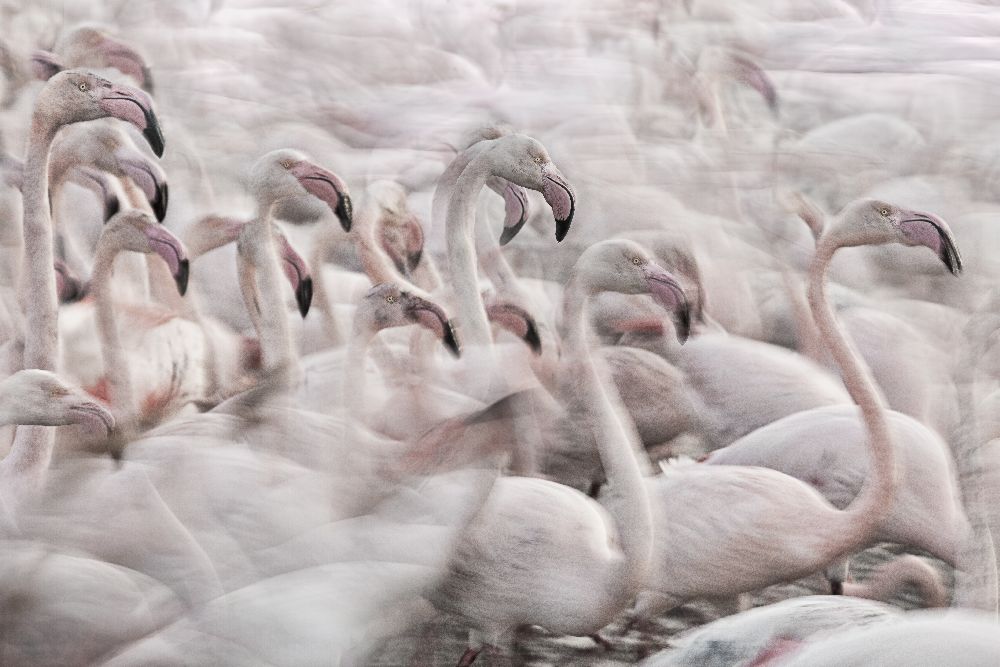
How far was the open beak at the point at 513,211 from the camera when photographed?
5.89 ft

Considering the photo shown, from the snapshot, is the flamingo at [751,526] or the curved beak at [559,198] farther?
the curved beak at [559,198]

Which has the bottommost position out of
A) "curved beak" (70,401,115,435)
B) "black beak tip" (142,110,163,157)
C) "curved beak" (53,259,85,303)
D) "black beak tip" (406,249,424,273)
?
"curved beak" (70,401,115,435)

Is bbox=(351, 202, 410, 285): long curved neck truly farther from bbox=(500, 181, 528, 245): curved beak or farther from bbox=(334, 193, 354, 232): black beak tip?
bbox=(500, 181, 528, 245): curved beak

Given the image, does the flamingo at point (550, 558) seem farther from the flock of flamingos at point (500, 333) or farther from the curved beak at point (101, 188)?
the curved beak at point (101, 188)

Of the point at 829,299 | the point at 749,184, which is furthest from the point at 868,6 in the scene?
the point at 829,299

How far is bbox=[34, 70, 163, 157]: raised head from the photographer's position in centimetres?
175

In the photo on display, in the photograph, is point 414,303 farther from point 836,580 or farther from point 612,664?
point 836,580

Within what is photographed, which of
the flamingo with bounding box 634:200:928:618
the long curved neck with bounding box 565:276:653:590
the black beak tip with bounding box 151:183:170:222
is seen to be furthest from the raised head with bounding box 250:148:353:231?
the flamingo with bounding box 634:200:928:618

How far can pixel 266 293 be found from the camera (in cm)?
182

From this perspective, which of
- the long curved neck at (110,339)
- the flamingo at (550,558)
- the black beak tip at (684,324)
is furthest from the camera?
the long curved neck at (110,339)

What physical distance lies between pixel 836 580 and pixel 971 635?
0.75 feet

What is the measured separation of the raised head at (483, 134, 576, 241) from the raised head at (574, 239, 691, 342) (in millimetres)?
69

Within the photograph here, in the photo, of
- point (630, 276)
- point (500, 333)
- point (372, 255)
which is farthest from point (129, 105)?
point (630, 276)

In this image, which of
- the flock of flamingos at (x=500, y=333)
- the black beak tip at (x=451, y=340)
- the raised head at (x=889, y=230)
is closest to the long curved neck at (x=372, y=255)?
the flock of flamingos at (x=500, y=333)
